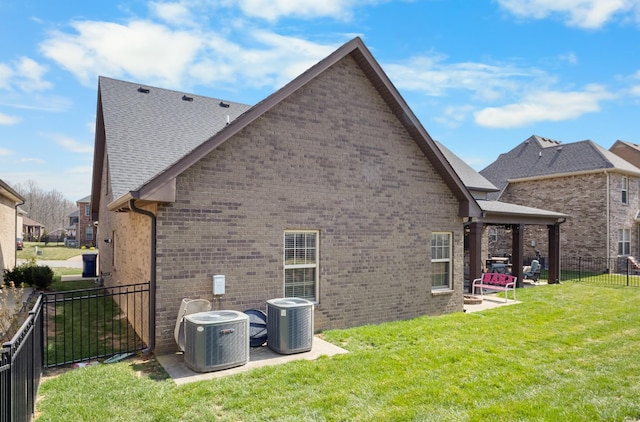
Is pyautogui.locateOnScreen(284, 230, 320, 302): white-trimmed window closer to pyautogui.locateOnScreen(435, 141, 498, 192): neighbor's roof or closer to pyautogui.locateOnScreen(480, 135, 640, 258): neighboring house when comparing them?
pyautogui.locateOnScreen(435, 141, 498, 192): neighbor's roof

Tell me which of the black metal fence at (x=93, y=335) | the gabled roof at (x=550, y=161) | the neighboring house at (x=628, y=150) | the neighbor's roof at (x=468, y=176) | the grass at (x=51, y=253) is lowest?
the grass at (x=51, y=253)

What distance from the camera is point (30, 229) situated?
61281mm

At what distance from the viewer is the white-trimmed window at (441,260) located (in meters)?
11.0

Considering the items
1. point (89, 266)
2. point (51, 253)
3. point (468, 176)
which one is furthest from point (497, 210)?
point (51, 253)

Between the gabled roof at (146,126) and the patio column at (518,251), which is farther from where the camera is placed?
the patio column at (518,251)

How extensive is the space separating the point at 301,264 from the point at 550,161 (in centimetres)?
2440

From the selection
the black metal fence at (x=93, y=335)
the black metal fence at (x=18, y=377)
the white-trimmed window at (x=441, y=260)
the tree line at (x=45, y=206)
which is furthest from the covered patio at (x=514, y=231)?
the tree line at (x=45, y=206)

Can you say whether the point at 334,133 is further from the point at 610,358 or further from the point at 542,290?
the point at 542,290

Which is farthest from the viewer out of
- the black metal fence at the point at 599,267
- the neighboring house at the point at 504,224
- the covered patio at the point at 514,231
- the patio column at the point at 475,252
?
the black metal fence at the point at 599,267

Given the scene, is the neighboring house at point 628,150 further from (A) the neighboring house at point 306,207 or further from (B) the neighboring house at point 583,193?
(A) the neighboring house at point 306,207

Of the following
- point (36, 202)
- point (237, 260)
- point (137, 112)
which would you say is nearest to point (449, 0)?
point (237, 260)

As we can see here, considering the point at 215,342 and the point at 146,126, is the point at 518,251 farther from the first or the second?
the point at 146,126

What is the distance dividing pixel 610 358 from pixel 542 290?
9339 millimetres

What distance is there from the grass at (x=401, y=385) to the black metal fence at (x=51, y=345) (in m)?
0.62
